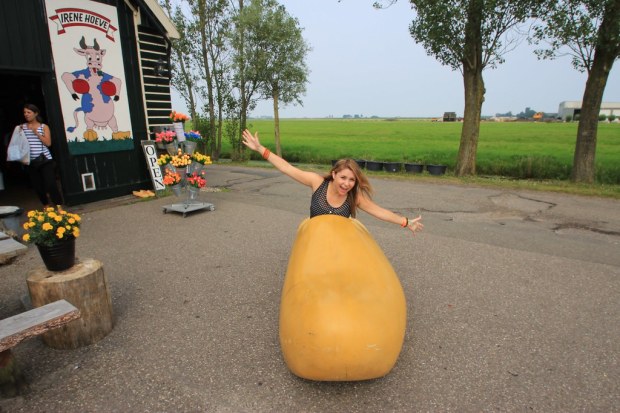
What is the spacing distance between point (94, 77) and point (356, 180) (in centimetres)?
594

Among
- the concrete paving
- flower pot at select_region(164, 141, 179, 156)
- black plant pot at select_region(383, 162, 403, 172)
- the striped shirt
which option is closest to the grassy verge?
black plant pot at select_region(383, 162, 403, 172)

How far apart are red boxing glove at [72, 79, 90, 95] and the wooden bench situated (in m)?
5.42

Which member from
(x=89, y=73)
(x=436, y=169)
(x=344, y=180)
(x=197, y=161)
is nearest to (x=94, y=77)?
(x=89, y=73)

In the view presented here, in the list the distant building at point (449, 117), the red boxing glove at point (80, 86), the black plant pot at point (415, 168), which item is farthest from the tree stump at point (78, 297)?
the distant building at point (449, 117)

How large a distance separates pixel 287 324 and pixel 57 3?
6789 millimetres

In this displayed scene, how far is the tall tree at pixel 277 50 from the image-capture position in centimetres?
1376

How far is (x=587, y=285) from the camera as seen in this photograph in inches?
142

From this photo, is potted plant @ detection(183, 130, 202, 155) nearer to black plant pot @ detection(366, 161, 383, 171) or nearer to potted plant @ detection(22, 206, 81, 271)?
potted plant @ detection(22, 206, 81, 271)

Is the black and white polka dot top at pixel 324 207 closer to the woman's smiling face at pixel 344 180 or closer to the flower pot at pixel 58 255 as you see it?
the woman's smiling face at pixel 344 180

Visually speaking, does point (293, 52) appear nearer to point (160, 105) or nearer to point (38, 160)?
point (160, 105)

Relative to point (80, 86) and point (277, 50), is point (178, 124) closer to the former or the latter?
point (80, 86)

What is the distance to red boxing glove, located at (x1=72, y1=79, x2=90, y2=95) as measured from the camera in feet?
20.6

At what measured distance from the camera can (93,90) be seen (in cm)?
655

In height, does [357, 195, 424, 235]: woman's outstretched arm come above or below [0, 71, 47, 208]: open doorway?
below
